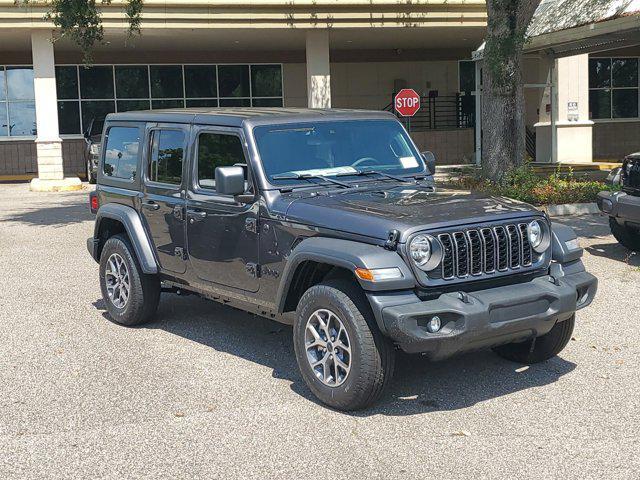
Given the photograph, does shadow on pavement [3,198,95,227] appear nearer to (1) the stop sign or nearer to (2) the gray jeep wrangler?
(1) the stop sign

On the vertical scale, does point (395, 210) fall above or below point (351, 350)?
above

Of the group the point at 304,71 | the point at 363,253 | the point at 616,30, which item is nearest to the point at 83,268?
the point at 363,253

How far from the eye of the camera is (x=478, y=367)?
6.41m

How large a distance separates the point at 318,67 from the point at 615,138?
1196 cm

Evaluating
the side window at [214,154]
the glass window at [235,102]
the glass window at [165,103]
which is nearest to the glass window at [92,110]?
the glass window at [165,103]

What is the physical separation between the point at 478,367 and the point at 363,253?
166 cm

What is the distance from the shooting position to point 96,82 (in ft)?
96.8

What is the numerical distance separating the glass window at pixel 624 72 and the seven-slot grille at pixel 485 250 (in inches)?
1063

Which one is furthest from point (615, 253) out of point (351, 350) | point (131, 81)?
point (131, 81)

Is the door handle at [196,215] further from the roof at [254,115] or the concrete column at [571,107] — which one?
the concrete column at [571,107]

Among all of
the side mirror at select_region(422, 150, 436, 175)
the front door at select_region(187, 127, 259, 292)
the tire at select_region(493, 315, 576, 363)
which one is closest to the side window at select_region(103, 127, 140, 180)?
the front door at select_region(187, 127, 259, 292)

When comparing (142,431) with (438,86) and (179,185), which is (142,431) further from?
(438,86)

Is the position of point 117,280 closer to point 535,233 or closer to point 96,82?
point 535,233

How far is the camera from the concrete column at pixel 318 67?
2433 cm
